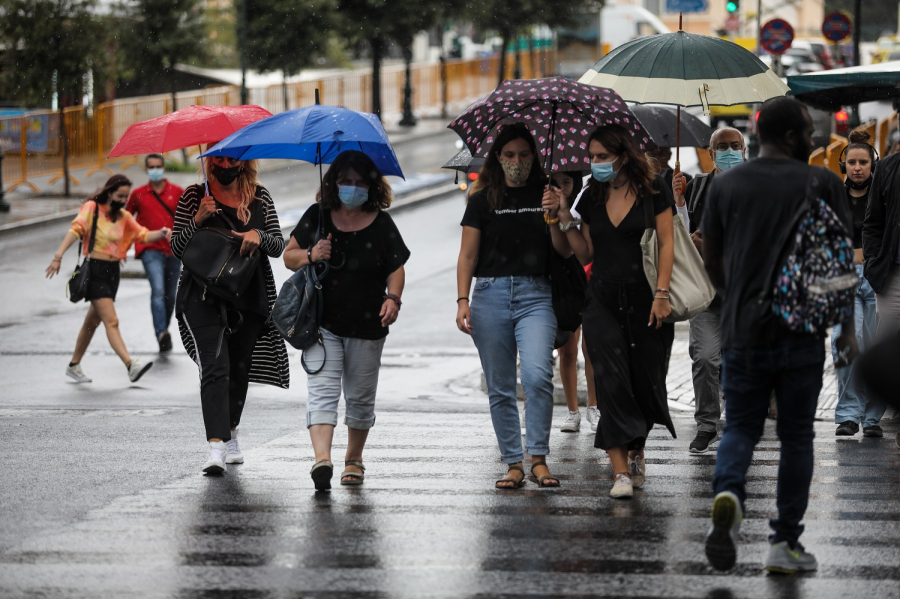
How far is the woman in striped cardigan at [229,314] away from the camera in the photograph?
7410 millimetres

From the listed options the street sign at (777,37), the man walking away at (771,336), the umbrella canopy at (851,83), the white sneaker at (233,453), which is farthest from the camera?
the street sign at (777,37)

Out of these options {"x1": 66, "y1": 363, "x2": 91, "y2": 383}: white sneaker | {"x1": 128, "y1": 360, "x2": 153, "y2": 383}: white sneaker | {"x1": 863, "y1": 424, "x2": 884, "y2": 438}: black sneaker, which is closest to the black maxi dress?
{"x1": 863, "y1": 424, "x2": 884, "y2": 438}: black sneaker

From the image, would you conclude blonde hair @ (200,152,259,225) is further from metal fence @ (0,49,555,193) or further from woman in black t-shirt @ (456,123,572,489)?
metal fence @ (0,49,555,193)

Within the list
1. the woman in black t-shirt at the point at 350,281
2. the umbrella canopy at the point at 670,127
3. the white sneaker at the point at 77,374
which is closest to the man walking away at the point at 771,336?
the woman in black t-shirt at the point at 350,281

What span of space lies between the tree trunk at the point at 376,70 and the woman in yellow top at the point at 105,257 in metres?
22.9

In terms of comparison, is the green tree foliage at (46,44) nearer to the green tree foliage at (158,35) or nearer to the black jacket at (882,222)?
the green tree foliage at (158,35)

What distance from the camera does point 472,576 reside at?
527cm

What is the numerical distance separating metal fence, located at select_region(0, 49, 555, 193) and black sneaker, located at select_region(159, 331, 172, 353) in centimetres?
620

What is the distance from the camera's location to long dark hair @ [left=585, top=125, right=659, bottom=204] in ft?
21.7

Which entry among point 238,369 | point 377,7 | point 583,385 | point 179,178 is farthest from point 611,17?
point 238,369

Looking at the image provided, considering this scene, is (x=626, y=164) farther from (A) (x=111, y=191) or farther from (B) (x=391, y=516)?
(A) (x=111, y=191)

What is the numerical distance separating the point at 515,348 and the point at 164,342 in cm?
716

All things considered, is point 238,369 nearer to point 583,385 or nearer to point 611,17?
point 583,385

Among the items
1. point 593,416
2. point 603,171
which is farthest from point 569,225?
point 593,416
